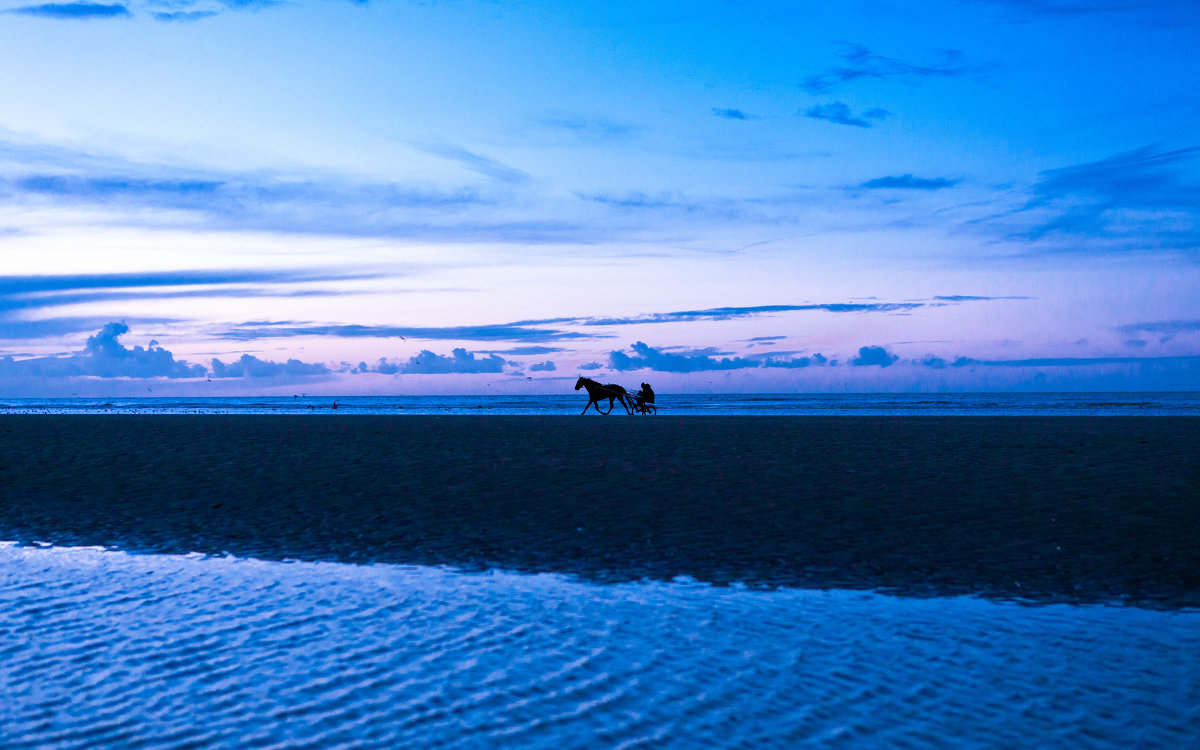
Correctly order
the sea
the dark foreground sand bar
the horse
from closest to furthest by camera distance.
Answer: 1. the sea
2. the dark foreground sand bar
3. the horse

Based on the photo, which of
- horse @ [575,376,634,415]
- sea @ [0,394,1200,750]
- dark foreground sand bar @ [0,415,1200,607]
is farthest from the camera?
horse @ [575,376,634,415]

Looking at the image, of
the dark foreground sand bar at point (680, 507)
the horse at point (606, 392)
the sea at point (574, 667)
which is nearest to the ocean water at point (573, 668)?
the sea at point (574, 667)

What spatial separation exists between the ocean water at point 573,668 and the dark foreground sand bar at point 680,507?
4.64ft

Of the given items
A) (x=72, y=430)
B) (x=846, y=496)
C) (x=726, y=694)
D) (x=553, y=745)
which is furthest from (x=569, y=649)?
(x=72, y=430)

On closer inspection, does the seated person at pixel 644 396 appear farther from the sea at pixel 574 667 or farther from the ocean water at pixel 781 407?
the sea at pixel 574 667

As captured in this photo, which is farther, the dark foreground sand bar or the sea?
the dark foreground sand bar

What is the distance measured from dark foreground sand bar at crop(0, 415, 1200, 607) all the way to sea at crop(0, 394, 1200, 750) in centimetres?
119

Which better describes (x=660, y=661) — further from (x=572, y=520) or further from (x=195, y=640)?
(x=572, y=520)

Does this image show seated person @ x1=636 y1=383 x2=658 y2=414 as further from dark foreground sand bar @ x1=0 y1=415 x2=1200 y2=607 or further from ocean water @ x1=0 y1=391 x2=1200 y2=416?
dark foreground sand bar @ x1=0 y1=415 x2=1200 y2=607

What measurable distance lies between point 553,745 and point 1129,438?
2408cm

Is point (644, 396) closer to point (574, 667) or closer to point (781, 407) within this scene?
point (781, 407)

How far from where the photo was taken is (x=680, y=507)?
12938mm

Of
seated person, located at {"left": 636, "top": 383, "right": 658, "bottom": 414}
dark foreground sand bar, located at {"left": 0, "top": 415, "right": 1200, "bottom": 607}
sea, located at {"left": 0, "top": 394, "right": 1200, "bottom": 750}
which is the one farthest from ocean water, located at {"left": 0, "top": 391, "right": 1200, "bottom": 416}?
sea, located at {"left": 0, "top": 394, "right": 1200, "bottom": 750}

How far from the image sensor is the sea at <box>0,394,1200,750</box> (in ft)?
15.3
